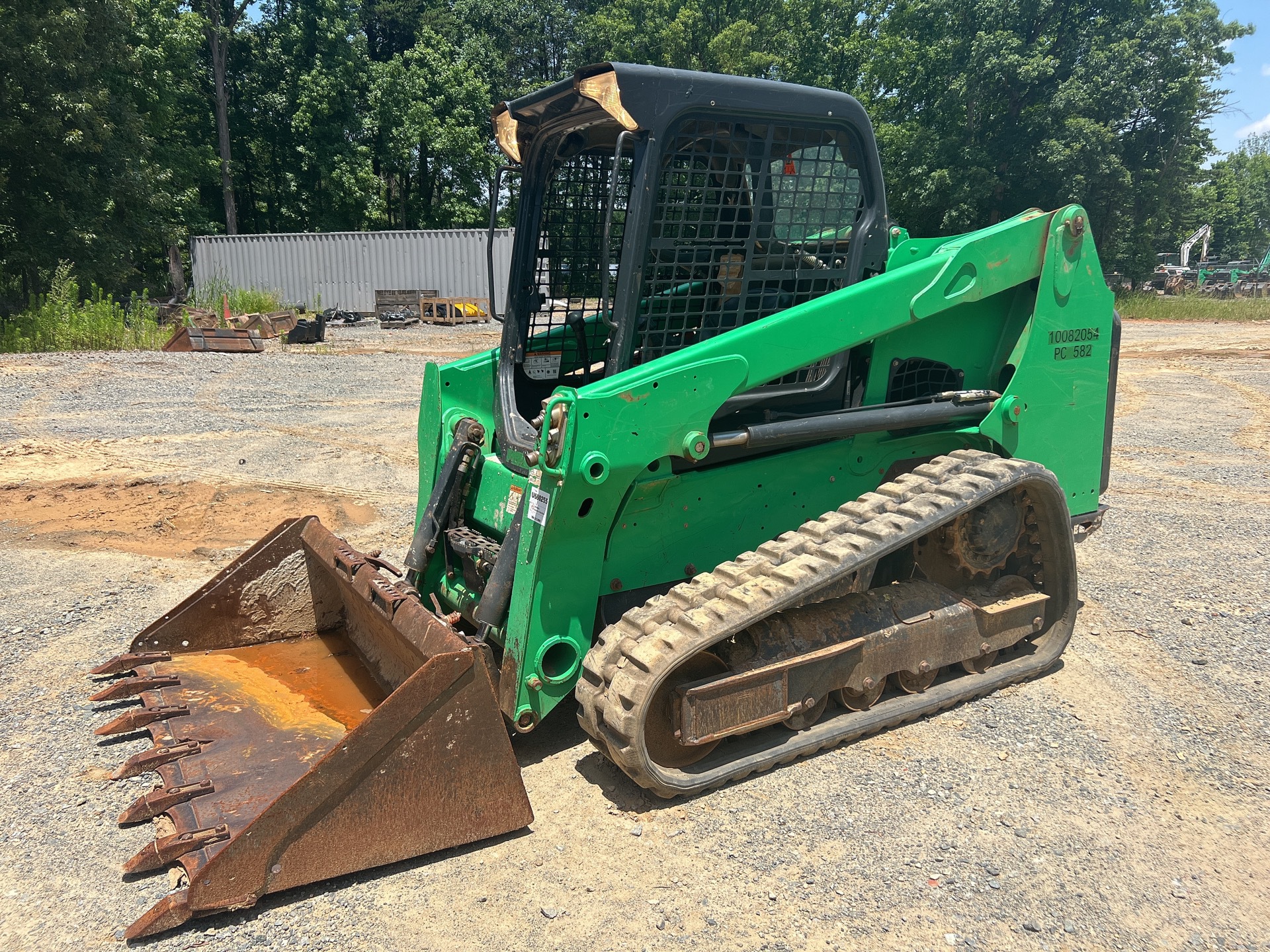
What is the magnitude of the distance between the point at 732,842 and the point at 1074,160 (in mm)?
31137

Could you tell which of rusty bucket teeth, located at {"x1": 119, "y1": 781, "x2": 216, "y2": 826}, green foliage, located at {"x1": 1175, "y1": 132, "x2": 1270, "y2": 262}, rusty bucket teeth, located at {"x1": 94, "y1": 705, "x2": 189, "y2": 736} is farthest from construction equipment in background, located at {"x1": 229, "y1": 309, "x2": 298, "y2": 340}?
green foliage, located at {"x1": 1175, "y1": 132, "x2": 1270, "y2": 262}

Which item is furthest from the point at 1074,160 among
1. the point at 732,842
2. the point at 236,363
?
the point at 732,842

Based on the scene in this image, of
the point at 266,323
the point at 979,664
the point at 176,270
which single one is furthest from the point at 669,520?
the point at 176,270

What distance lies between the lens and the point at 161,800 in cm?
283

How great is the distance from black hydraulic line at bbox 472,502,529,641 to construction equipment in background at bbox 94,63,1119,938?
0.03 feet

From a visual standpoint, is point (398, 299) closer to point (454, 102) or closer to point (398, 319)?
point (398, 319)

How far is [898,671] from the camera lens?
3.66 m

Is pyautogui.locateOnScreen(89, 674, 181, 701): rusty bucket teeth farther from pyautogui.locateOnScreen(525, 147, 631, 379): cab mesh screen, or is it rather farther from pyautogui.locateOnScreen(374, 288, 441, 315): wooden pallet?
pyautogui.locateOnScreen(374, 288, 441, 315): wooden pallet

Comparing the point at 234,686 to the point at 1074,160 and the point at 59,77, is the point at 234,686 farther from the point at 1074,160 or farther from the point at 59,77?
the point at 1074,160

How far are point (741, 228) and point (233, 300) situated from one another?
68.3ft

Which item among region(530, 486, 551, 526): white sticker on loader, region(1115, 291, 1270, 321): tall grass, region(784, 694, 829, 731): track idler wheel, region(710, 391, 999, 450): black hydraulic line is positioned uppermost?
region(1115, 291, 1270, 321): tall grass

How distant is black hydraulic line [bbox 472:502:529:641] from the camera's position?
334cm

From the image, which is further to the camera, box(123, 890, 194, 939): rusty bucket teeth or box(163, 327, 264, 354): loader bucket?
box(163, 327, 264, 354): loader bucket

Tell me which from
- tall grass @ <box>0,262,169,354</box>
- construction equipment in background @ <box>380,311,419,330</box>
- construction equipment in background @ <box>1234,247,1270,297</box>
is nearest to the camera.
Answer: tall grass @ <box>0,262,169,354</box>
